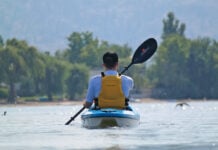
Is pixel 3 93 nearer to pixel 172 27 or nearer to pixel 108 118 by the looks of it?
pixel 172 27

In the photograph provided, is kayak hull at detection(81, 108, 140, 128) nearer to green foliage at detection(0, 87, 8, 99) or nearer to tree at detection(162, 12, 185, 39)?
green foliage at detection(0, 87, 8, 99)

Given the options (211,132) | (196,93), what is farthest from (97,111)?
(196,93)

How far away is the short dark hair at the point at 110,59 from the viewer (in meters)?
19.0

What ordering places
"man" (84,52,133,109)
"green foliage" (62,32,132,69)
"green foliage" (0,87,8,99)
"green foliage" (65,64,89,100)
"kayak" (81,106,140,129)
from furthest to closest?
"green foliage" (62,32,132,69) → "green foliage" (65,64,89,100) → "green foliage" (0,87,8,99) → "kayak" (81,106,140,129) → "man" (84,52,133,109)

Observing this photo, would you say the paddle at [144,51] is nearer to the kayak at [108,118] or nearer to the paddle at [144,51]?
the paddle at [144,51]

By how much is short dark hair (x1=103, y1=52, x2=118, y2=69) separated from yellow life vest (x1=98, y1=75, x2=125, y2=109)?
0.26 metres

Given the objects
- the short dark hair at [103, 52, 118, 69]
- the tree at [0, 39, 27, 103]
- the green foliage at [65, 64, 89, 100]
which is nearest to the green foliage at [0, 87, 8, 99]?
the tree at [0, 39, 27, 103]

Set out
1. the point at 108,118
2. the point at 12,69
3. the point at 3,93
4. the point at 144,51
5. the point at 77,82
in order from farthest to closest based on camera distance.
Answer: the point at 77,82 < the point at 3,93 < the point at 12,69 < the point at 144,51 < the point at 108,118

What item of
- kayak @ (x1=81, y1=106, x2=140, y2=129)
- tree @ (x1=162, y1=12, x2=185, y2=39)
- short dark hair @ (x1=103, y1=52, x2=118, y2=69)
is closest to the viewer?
short dark hair @ (x1=103, y1=52, x2=118, y2=69)

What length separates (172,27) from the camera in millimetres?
176750

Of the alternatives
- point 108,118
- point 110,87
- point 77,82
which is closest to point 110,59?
point 110,87

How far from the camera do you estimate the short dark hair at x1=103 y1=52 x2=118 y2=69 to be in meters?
19.0

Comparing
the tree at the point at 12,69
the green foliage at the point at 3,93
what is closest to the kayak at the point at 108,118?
the tree at the point at 12,69

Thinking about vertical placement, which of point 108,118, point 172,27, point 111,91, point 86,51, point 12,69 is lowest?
point 108,118
